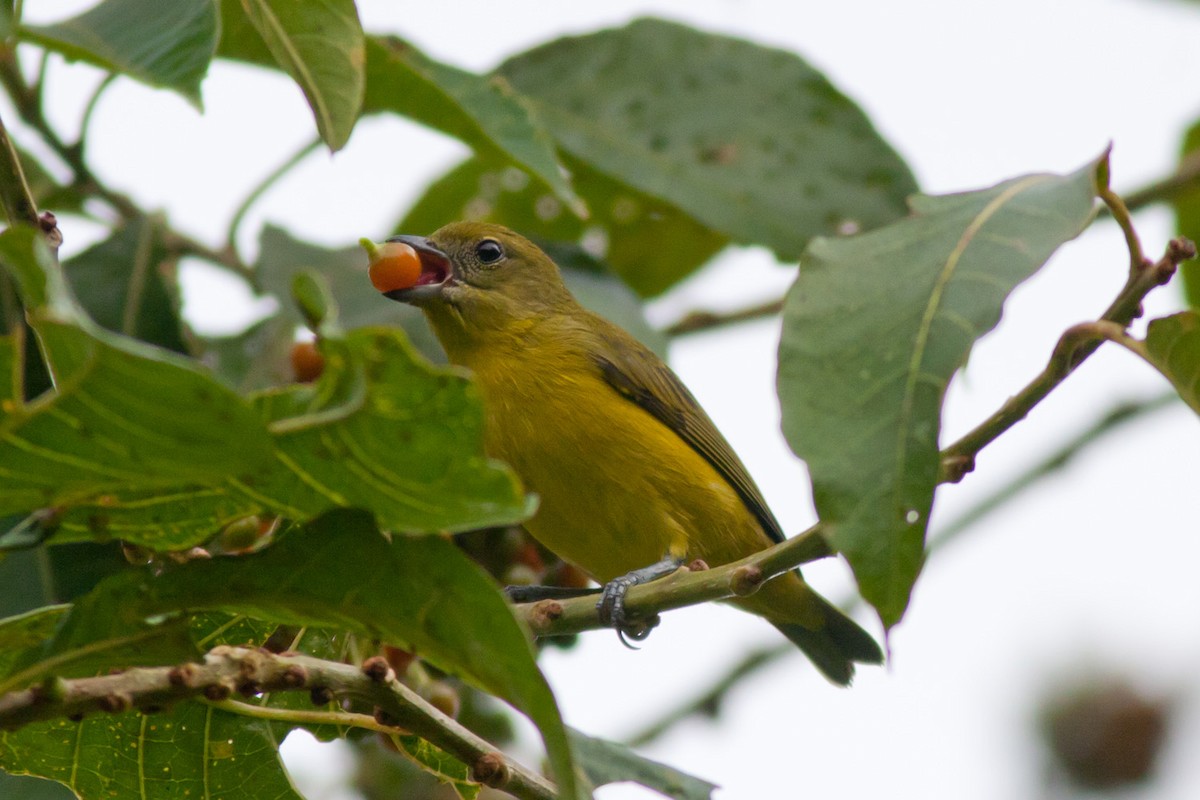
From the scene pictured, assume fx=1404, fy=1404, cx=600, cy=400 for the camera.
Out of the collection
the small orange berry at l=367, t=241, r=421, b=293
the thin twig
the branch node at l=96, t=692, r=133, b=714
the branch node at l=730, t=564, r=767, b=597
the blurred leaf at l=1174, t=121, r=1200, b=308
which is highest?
the branch node at l=730, t=564, r=767, b=597

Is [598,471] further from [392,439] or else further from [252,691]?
[392,439]

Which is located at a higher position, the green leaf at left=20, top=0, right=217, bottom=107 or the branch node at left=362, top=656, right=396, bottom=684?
the green leaf at left=20, top=0, right=217, bottom=107

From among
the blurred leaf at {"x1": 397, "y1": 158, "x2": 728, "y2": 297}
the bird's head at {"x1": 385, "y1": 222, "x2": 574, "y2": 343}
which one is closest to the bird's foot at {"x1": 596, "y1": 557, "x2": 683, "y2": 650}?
the bird's head at {"x1": 385, "y1": 222, "x2": 574, "y2": 343}

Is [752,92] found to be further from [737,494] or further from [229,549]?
[229,549]

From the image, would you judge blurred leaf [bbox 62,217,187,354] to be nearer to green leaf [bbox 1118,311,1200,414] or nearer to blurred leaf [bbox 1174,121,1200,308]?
green leaf [bbox 1118,311,1200,414]

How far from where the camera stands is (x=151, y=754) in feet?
7.65

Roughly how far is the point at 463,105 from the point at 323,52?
3.35 ft

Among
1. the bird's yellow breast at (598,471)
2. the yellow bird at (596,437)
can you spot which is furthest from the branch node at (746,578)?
the bird's yellow breast at (598,471)

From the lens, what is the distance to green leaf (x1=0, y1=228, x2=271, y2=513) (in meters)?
1.50

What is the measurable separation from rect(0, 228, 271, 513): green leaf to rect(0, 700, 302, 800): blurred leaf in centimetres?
66

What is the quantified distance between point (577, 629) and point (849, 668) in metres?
2.59

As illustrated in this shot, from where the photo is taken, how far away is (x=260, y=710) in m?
2.29

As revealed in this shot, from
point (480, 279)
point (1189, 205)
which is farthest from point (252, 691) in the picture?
point (1189, 205)

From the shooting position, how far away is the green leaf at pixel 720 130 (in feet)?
13.5
